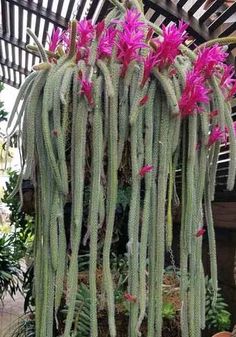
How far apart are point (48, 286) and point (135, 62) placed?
1.56ft

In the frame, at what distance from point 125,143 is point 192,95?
0.59 ft

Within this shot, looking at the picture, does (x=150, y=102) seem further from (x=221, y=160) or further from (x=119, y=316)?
(x=221, y=160)

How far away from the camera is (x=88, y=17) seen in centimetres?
265

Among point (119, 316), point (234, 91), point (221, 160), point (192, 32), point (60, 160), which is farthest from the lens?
point (221, 160)

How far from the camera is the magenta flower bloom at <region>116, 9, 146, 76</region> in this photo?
932 mm

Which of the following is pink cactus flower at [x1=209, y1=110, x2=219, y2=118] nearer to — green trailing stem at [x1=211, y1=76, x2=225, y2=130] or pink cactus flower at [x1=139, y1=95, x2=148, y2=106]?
green trailing stem at [x1=211, y1=76, x2=225, y2=130]

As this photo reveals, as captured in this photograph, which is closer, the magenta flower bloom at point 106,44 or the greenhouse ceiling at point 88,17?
the magenta flower bloom at point 106,44

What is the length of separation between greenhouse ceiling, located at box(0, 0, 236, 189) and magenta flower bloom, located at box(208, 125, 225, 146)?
1.56 ft

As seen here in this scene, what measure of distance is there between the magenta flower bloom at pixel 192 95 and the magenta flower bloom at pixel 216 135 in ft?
0.22

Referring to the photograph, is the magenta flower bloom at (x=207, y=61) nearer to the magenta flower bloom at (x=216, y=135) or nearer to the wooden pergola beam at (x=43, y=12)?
the magenta flower bloom at (x=216, y=135)

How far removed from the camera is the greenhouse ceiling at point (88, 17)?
1.85 m

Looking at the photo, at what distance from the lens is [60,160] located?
916mm

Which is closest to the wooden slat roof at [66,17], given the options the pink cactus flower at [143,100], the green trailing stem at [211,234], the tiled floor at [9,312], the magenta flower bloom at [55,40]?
the magenta flower bloom at [55,40]

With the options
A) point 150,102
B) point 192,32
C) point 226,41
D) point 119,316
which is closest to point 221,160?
point 192,32
